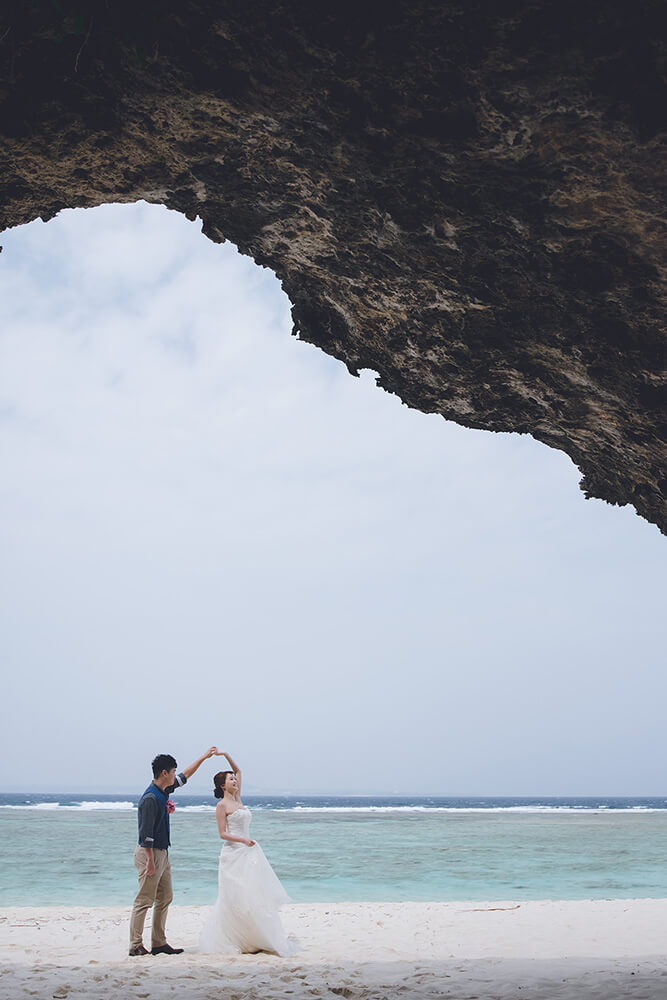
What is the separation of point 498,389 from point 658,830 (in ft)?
98.8

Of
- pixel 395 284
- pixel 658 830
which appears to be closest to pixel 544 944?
pixel 395 284

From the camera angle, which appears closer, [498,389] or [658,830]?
[498,389]

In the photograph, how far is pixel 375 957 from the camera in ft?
21.3

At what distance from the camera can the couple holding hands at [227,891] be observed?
6.14 meters

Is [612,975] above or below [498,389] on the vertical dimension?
below

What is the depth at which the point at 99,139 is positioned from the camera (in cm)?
360

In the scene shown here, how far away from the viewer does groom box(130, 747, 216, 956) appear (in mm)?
6004

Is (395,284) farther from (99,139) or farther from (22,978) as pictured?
(22,978)

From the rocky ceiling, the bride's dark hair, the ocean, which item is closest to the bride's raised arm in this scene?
the bride's dark hair

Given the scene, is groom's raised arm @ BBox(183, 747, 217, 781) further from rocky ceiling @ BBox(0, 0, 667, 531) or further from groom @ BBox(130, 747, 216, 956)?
rocky ceiling @ BBox(0, 0, 667, 531)

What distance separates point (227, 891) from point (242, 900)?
15 cm

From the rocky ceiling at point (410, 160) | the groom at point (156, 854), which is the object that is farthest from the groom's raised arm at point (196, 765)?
the rocky ceiling at point (410, 160)

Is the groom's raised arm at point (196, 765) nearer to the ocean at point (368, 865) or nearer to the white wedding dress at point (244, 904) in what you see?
the white wedding dress at point (244, 904)

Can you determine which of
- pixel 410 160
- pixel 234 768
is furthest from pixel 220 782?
pixel 410 160
